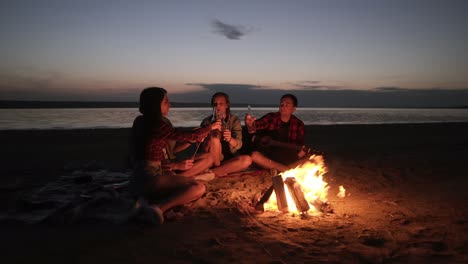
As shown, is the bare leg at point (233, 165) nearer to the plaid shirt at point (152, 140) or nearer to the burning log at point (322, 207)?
the burning log at point (322, 207)

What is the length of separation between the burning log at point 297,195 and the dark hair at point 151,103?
6.93 ft

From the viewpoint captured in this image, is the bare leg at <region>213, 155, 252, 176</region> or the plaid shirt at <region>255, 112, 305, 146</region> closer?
the bare leg at <region>213, 155, 252, 176</region>

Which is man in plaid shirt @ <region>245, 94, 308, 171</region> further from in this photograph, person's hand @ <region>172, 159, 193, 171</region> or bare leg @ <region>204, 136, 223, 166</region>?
person's hand @ <region>172, 159, 193, 171</region>

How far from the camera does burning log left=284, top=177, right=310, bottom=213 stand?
15.7ft

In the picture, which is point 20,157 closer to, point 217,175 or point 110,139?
point 110,139

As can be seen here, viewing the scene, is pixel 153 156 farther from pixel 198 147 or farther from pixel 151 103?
pixel 198 147

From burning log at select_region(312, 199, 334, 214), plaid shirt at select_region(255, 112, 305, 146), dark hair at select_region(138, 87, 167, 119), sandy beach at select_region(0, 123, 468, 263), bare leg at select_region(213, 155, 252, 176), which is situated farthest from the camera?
plaid shirt at select_region(255, 112, 305, 146)

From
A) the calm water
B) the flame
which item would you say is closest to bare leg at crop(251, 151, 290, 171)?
the flame

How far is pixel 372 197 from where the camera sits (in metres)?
5.71

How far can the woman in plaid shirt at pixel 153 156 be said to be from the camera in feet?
14.6

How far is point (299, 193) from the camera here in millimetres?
4852

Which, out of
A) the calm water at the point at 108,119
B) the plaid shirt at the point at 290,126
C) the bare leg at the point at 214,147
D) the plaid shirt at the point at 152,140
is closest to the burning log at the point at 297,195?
the plaid shirt at the point at 152,140

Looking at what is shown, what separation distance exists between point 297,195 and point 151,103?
95.1 inches

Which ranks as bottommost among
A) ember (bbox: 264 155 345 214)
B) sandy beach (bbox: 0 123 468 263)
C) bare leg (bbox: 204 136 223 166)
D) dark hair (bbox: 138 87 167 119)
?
sandy beach (bbox: 0 123 468 263)
